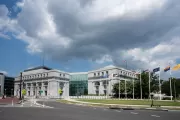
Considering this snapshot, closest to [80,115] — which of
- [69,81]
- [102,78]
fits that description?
[102,78]

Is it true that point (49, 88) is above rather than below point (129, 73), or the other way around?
below

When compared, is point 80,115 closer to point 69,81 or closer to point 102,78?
point 102,78

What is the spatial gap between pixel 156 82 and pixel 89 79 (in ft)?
183

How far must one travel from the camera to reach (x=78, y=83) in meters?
150

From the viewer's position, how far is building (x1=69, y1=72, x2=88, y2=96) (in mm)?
144375

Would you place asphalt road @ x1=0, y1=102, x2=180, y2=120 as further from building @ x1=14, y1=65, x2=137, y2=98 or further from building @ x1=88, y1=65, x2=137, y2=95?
building @ x1=14, y1=65, x2=137, y2=98

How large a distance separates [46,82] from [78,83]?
2308 centimetres

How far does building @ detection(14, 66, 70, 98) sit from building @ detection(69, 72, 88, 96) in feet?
13.5

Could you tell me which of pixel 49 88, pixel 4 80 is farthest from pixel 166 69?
pixel 4 80

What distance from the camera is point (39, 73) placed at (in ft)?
506

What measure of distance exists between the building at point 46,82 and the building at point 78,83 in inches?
162

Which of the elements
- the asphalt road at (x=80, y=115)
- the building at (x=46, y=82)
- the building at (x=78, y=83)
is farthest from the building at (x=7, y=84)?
the asphalt road at (x=80, y=115)

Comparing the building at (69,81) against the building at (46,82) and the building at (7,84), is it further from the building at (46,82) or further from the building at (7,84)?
the building at (7,84)

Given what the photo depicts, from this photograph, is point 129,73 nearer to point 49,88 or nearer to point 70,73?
point 70,73
